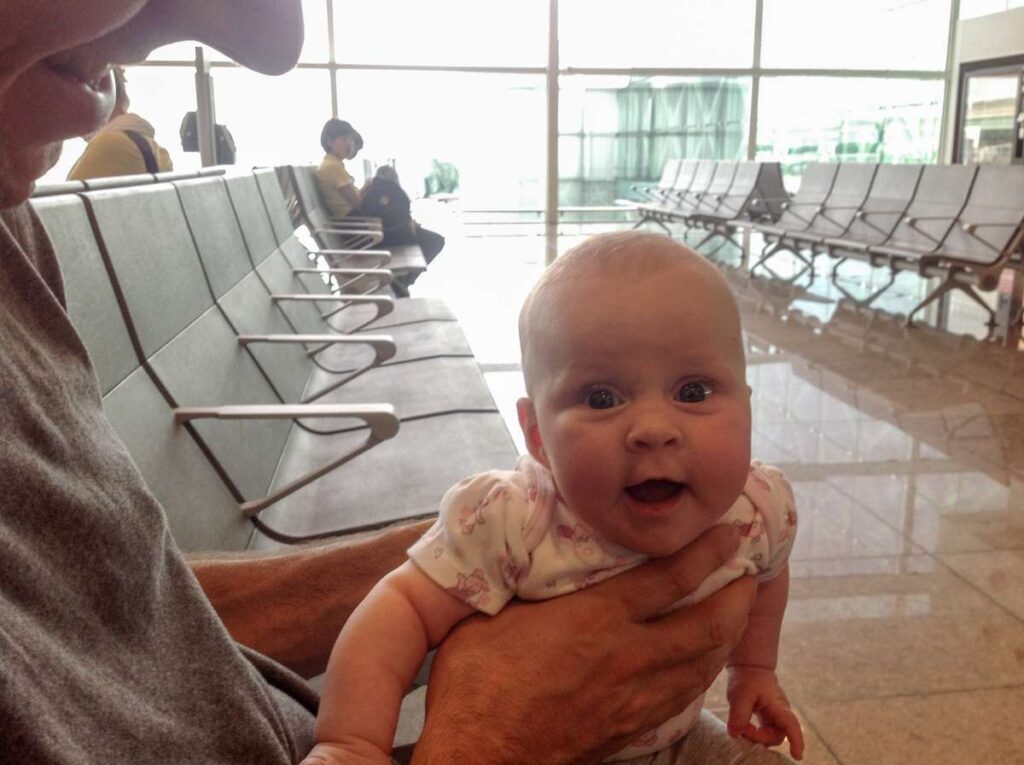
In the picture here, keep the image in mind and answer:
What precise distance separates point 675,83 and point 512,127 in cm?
282

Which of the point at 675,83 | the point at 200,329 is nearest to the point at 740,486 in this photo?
the point at 200,329

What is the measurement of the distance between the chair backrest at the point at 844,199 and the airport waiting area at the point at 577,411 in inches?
1.7

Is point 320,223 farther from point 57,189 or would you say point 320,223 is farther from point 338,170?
point 57,189

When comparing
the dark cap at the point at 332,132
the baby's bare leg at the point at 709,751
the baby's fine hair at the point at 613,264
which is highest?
the dark cap at the point at 332,132

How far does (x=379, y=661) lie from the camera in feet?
2.99

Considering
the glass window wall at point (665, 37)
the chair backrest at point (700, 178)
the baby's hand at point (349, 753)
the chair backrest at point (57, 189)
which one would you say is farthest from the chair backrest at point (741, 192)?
the baby's hand at point (349, 753)

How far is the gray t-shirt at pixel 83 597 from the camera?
0.59 metres

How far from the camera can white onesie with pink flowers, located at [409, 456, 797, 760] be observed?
0.98m

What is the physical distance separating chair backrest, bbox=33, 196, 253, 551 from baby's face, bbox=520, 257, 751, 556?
742mm

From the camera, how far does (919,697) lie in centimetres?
219

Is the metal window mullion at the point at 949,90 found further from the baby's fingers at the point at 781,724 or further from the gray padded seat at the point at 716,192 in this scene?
the baby's fingers at the point at 781,724

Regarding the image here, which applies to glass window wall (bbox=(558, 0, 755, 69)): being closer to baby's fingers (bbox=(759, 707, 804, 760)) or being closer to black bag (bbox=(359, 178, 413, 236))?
black bag (bbox=(359, 178, 413, 236))

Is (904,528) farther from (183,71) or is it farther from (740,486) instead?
(183,71)

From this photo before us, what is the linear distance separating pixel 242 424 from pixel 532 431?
A: 1255 mm
